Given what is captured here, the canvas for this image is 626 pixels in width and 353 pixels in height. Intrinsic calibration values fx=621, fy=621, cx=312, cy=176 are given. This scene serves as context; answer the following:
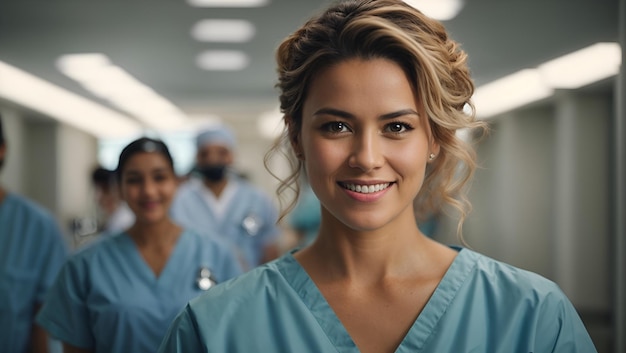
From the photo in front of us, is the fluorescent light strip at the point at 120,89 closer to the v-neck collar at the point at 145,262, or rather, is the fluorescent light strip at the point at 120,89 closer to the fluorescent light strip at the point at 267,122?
the fluorescent light strip at the point at 267,122

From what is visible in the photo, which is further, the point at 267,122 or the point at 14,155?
the point at 267,122

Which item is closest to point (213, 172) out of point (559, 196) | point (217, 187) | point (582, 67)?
point (217, 187)

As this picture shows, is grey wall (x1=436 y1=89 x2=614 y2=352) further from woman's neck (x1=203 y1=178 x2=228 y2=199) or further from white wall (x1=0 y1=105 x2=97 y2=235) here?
white wall (x1=0 y1=105 x2=97 y2=235)

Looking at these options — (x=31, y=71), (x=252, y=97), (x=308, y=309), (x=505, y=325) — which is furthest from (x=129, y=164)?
(x=252, y=97)

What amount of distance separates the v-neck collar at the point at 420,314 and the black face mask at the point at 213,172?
2.17m

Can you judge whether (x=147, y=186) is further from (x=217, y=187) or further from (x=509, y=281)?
(x=217, y=187)

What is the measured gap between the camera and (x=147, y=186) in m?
1.86

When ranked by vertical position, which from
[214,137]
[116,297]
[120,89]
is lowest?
[116,297]

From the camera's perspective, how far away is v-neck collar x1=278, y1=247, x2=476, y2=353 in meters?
0.98

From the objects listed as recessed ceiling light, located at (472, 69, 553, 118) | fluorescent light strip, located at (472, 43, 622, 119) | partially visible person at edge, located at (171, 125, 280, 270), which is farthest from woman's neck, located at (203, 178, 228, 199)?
recessed ceiling light, located at (472, 69, 553, 118)

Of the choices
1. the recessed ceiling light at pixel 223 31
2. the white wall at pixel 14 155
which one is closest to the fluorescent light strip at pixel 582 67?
the recessed ceiling light at pixel 223 31

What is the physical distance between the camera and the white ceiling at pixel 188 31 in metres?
3.73

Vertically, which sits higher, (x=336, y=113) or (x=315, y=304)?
(x=336, y=113)

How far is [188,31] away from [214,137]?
4.71 ft
